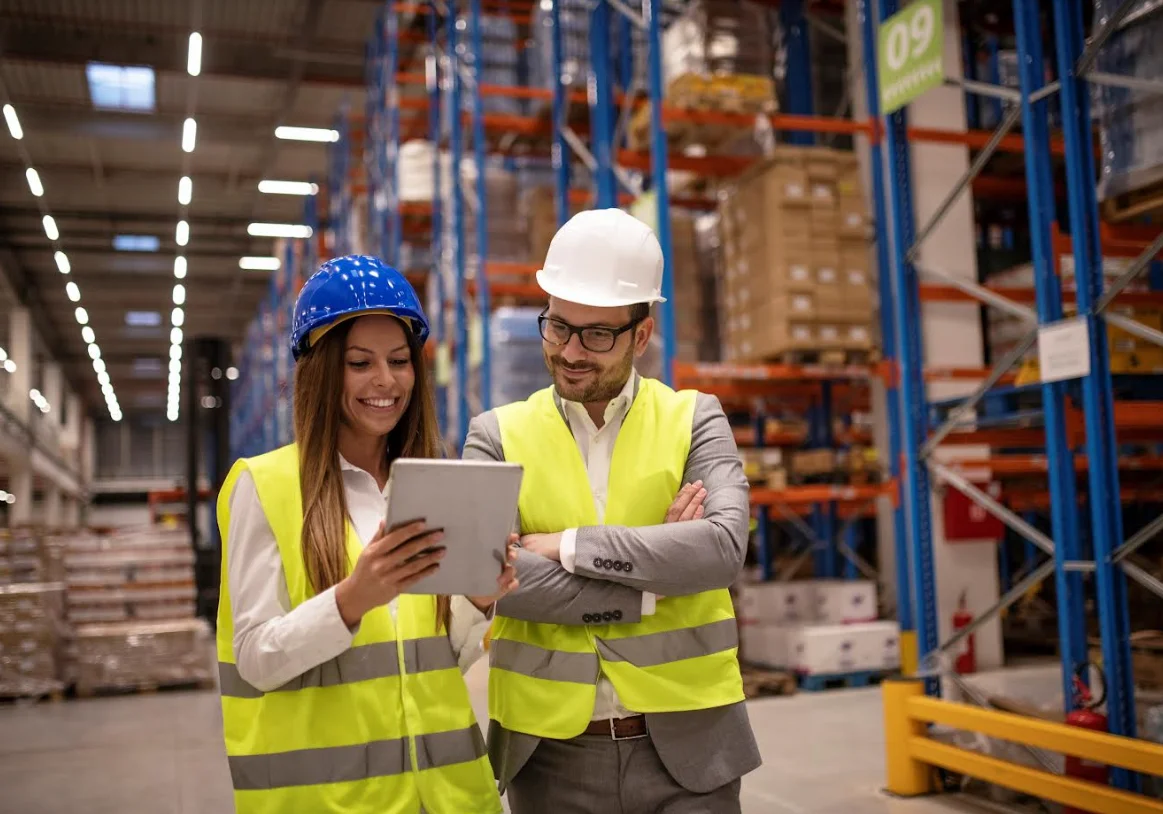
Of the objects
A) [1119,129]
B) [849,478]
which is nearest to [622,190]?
[849,478]

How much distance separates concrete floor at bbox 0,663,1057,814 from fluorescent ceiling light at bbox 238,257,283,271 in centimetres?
2028

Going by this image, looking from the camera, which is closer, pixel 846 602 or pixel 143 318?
pixel 846 602

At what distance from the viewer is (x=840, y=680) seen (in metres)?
8.78

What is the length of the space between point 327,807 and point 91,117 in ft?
67.7

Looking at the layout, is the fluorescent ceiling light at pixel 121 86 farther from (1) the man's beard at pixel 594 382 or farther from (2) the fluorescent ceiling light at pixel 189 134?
(1) the man's beard at pixel 594 382

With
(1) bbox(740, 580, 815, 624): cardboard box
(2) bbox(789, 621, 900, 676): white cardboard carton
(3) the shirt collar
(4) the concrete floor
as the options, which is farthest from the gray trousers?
(1) bbox(740, 580, 815, 624): cardboard box

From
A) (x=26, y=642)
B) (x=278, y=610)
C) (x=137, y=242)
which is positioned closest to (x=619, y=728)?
(x=278, y=610)

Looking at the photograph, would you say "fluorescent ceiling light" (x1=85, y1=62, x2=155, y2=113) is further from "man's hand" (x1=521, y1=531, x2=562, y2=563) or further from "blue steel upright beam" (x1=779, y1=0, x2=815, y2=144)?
"man's hand" (x1=521, y1=531, x2=562, y2=563)

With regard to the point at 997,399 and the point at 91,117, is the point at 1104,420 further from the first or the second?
the point at 91,117

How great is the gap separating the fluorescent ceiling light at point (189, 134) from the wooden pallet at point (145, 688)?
40.7ft

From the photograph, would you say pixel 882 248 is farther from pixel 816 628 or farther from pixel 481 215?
pixel 481 215

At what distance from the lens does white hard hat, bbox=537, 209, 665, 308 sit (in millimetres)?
2260

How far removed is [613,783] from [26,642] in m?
9.86

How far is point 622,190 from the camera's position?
468 inches
